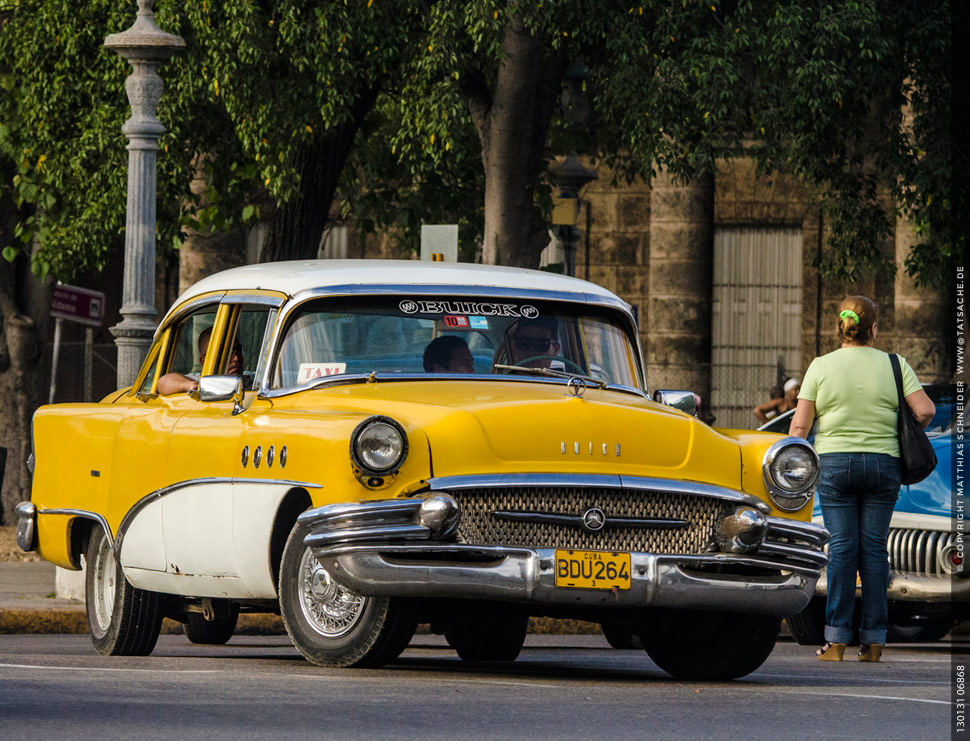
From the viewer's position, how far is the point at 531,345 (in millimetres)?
10094

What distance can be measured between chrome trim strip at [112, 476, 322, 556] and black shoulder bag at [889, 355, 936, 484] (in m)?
3.48

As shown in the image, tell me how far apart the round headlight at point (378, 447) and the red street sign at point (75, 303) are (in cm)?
1956

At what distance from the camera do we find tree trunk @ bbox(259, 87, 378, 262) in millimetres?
20141

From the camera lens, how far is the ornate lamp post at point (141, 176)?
630 inches

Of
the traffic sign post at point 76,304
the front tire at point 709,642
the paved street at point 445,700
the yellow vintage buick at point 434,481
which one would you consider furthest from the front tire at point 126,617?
the traffic sign post at point 76,304

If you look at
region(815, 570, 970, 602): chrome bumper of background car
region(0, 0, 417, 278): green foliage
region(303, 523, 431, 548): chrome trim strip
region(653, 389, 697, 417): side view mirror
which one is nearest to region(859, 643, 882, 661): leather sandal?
region(815, 570, 970, 602): chrome bumper of background car

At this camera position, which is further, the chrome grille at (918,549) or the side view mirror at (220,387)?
the chrome grille at (918,549)

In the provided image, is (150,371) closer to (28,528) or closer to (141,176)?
(28,528)

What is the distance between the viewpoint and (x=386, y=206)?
24.9 metres

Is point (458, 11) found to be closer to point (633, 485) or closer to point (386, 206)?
point (386, 206)

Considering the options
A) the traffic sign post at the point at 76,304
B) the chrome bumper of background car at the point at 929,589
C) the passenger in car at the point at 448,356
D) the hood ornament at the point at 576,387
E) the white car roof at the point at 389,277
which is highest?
the traffic sign post at the point at 76,304

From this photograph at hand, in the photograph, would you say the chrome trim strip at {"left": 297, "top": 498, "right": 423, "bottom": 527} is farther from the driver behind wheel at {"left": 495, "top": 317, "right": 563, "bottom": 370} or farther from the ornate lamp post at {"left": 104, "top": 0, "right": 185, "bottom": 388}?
the ornate lamp post at {"left": 104, "top": 0, "right": 185, "bottom": 388}

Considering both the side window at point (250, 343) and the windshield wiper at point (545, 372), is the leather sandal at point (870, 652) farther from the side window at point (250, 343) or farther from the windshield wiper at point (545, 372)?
the side window at point (250, 343)

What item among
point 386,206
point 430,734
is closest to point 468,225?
point 386,206
